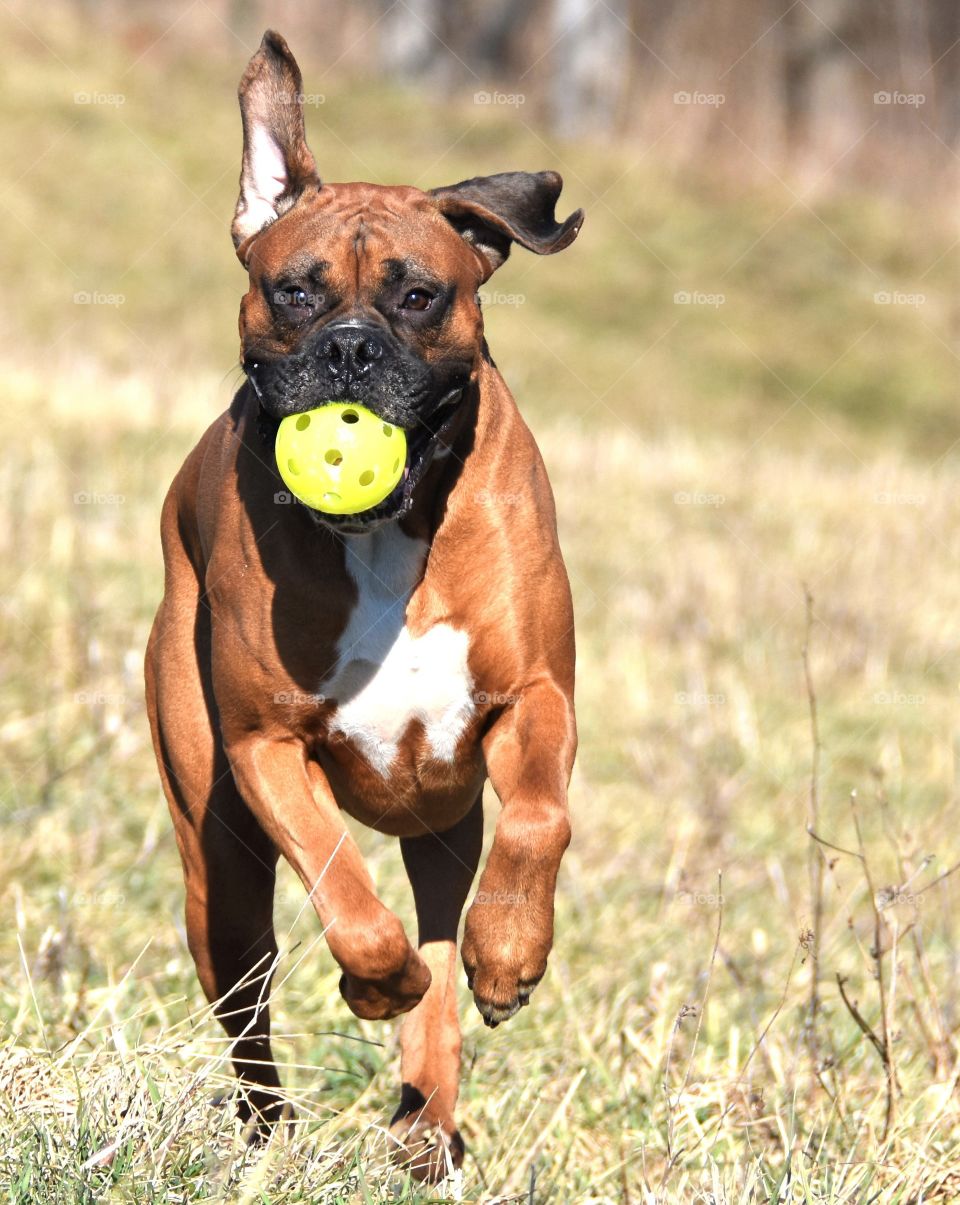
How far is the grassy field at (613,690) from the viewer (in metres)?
4.49

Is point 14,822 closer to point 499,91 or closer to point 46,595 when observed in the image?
point 46,595

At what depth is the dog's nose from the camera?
426 cm

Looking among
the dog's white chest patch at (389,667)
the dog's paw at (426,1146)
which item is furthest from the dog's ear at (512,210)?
the dog's paw at (426,1146)

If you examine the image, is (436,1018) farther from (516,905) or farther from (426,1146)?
(516,905)

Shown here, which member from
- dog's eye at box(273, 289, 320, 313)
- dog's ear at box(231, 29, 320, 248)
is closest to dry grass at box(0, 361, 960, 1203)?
dog's eye at box(273, 289, 320, 313)

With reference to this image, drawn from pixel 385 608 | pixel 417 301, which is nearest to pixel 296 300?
pixel 417 301

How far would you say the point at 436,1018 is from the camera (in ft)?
16.3

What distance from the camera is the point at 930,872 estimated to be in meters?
7.99

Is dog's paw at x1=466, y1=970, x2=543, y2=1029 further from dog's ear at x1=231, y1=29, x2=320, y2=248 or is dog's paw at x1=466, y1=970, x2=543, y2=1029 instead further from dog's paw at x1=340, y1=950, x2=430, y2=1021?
dog's ear at x1=231, y1=29, x2=320, y2=248

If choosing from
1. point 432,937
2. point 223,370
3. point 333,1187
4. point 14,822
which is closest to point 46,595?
point 14,822

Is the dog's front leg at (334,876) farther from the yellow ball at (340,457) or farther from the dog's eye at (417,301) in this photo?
the dog's eye at (417,301)

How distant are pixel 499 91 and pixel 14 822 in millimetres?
24334

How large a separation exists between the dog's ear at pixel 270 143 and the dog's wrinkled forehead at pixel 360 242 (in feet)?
0.32

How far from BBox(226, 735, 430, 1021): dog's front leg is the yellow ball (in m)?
0.68
